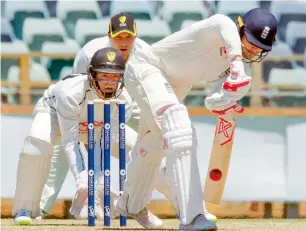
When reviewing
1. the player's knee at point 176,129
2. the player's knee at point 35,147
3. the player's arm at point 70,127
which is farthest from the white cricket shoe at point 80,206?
the player's knee at point 176,129

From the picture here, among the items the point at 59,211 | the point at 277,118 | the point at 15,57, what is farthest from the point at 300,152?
the point at 15,57

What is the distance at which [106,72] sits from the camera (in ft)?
19.9

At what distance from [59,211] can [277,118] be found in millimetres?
1837

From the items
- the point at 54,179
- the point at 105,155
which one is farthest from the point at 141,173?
the point at 54,179

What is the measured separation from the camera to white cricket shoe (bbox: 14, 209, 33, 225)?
643 cm

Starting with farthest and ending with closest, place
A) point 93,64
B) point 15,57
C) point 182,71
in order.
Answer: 1. point 15,57
2. point 93,64
3. point 182,71

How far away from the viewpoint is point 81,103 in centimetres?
640

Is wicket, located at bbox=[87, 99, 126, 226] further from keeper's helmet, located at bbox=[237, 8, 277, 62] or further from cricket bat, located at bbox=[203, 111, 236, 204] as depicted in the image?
keeper's helmet, located at bbox=[237, 8, 277, 62]

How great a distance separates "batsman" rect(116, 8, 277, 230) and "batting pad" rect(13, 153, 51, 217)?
3.05 ft

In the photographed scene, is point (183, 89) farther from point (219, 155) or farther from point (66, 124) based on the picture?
point (66, 124)

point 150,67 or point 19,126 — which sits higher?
point 150,67

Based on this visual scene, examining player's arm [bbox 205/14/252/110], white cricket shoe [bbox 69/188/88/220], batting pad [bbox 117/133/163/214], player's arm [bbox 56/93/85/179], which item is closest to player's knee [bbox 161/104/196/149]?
player's arm [bbox 205/14/252/110]

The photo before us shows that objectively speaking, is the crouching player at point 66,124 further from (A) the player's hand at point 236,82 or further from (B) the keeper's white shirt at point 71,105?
(A) the player's hand at point 236,82

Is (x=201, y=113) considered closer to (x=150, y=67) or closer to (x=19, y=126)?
(x=19, y=126)
